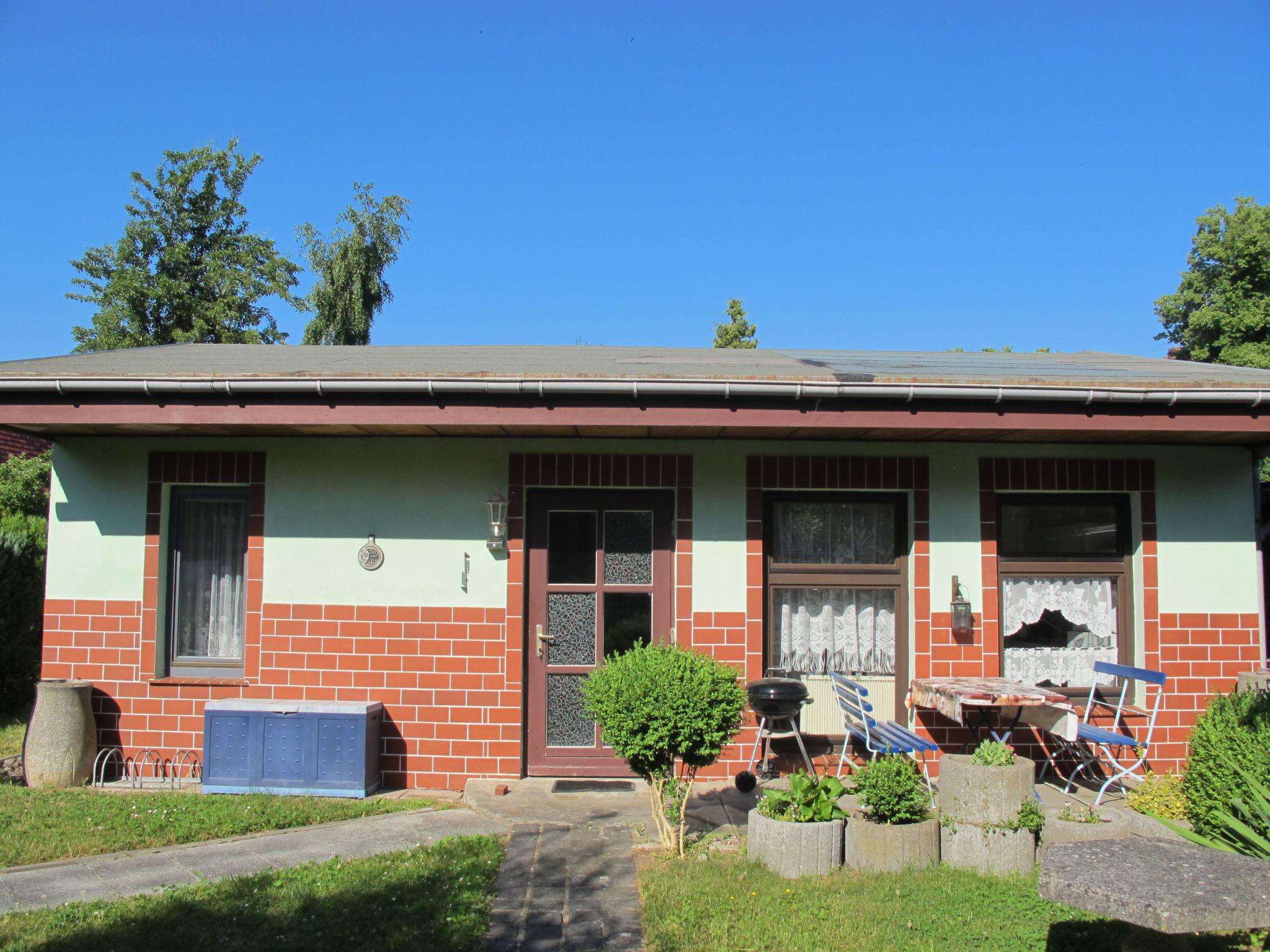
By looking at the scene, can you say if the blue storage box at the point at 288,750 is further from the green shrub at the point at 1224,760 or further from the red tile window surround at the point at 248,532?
the green shrub at the point at 1224,760

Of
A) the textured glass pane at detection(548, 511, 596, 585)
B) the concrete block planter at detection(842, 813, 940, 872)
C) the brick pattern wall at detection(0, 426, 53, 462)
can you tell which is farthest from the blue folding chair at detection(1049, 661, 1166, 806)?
the brick pattern wall at detection(0, 426, 53, 462)

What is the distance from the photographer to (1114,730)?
6645 mm

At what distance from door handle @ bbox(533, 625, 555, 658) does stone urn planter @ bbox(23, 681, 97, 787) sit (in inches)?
131

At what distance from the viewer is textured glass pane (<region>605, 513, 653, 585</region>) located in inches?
283

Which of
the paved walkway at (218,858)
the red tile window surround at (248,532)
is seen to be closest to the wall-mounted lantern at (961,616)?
the paved walkway at (218,858)

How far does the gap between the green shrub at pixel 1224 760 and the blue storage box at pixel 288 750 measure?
205 inches

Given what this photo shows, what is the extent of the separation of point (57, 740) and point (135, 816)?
1321mm

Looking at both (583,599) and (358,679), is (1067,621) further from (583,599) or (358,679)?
(358,679)

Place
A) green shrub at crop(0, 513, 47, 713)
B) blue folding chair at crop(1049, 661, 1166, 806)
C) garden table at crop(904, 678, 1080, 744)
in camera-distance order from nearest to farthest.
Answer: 1. garden table at crop(904, 678, 1080, 744)
2. blue folding chair at crop(1049, 661, 1166, 806)
3. green shrub at crop(0, 513, 47, 713)

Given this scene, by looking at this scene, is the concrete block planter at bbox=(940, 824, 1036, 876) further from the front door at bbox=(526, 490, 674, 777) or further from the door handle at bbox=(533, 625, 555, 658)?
the door handle at bbox=(533, 625, 555, 658)

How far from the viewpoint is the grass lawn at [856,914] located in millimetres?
4012

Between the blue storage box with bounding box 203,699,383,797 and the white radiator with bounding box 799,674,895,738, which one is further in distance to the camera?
the white radiator with bounding box 799,674,895,738

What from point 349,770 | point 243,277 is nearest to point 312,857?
point 349,770

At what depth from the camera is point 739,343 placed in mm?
29156
